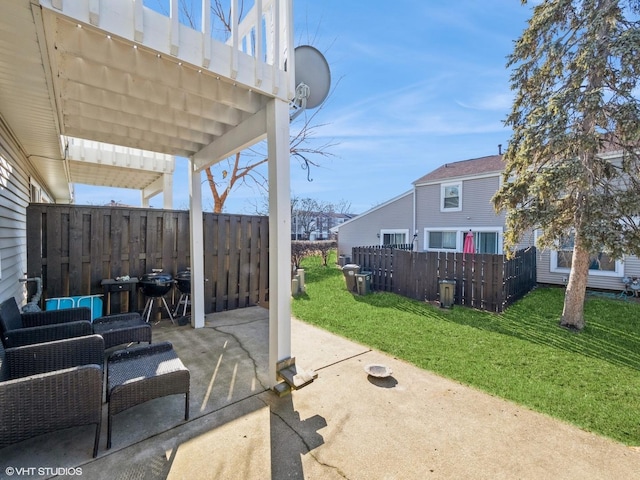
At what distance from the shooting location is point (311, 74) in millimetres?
3424

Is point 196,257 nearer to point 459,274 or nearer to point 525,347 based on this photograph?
point 525,347

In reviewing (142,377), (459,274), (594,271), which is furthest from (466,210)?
Result: (142,377)

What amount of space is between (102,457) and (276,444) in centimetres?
122

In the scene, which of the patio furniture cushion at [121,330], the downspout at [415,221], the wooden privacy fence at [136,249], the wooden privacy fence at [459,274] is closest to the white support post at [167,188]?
the wooden privacy fence at [136,249]

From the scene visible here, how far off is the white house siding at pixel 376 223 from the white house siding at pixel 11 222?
12374mm

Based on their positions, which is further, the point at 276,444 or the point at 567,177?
the point at 567,177

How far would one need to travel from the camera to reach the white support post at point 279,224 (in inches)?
110

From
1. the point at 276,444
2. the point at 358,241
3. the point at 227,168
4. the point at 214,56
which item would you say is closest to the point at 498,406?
the point at 276,444

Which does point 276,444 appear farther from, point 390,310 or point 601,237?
point 601,237

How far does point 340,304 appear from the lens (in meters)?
6.59

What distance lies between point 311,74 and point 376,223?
11.7m

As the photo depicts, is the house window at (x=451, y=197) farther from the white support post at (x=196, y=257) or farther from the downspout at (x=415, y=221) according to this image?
the white support post at (x=196, y=257)

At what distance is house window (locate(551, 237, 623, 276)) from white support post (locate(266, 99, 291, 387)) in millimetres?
8623

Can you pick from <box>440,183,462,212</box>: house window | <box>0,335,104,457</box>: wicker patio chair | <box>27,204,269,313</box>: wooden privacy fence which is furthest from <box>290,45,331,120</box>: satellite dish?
<box>440,183,462,212</box>: house window
